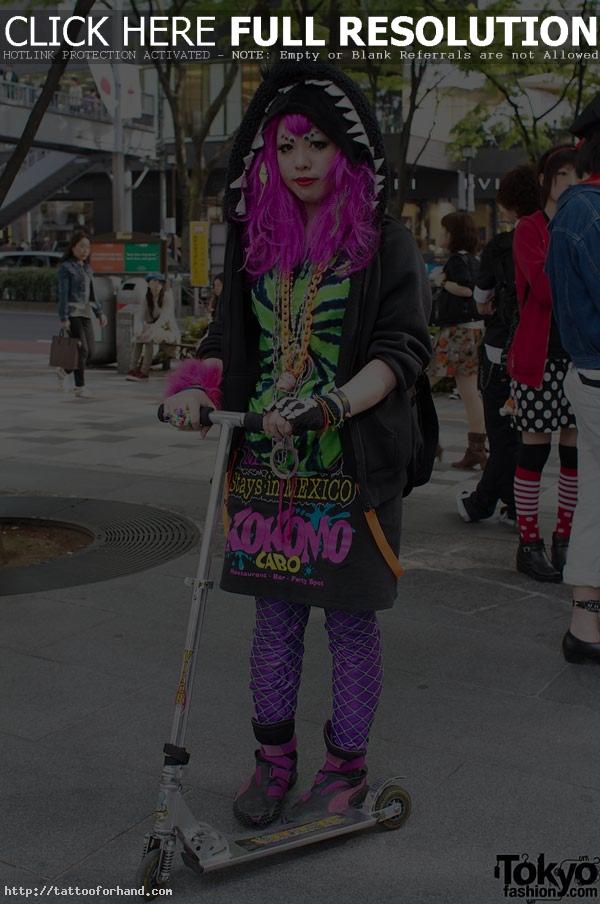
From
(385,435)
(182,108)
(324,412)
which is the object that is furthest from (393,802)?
(182,108)

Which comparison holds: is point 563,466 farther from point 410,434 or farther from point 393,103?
point 393,103

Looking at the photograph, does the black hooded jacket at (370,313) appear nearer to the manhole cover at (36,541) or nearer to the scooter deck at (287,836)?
the scooter deck at (287,836)

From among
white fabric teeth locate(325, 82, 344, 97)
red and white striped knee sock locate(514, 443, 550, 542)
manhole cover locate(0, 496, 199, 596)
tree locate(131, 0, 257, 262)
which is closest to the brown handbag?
manhole cover locate(0, 496, 199, 596)

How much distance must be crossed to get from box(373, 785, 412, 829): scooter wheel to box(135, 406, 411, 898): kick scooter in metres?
0.04

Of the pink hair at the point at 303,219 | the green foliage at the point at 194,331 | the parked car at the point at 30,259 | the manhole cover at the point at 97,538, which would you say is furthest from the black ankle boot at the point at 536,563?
the parked car at the point at 30,259

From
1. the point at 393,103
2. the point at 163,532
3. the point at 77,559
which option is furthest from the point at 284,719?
the point at 393,103

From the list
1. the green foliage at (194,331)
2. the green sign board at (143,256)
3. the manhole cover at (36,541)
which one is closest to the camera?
the manhole cover at (36,541)

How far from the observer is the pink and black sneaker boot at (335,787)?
112 inches

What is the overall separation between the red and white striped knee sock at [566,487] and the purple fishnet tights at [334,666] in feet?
8.36

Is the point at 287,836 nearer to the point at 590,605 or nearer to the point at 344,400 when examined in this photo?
the point at 344,400

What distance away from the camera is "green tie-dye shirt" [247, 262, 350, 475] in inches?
111

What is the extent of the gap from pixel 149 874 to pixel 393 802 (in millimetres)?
677

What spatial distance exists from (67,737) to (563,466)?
2790 millimetres

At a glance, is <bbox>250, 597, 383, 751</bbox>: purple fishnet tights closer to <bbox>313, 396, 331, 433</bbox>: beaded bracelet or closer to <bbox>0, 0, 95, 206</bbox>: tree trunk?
<bbox>313, 396, 331, 433</bbox>: beaded bracelet
